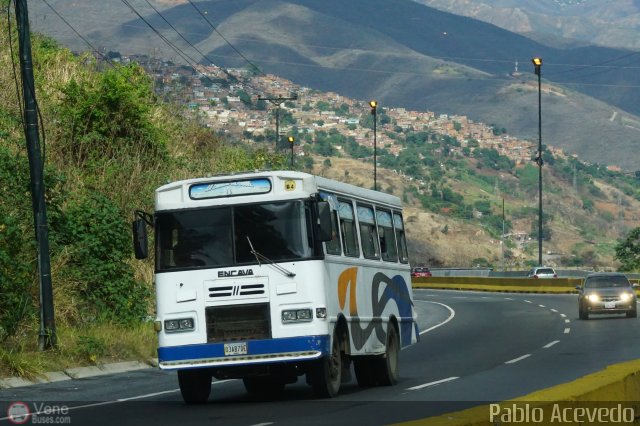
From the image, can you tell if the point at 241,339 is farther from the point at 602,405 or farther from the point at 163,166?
the point at 163,166

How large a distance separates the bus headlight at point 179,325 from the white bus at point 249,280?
2 centimetres

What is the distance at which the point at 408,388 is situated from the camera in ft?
70.9

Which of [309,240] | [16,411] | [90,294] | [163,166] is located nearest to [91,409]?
[16,411]

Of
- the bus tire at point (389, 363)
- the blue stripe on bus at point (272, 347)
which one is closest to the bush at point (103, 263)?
the bus tire at point (389, 363)

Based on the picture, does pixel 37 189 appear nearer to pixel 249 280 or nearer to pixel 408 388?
pixel 249 280

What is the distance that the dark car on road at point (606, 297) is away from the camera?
→ 43969 millimetres

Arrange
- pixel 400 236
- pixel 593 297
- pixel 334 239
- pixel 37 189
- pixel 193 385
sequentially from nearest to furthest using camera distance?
1. pixel 193 385
2. pixel 334 239
3. pixel 400 236
4. pixel 37 189
5. pixel 593 297

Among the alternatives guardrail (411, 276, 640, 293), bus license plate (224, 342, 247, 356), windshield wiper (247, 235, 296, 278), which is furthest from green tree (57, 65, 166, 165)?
guardrail (411, 276, 640, 293)

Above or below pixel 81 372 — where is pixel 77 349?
above

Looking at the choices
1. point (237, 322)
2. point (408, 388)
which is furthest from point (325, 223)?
point (408, 388)

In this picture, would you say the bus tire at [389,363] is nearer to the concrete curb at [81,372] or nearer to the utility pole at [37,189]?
the concrete curb at [81,372]

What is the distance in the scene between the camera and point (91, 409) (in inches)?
732

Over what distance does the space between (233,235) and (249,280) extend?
0.69m

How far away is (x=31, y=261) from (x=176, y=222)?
872 cm
